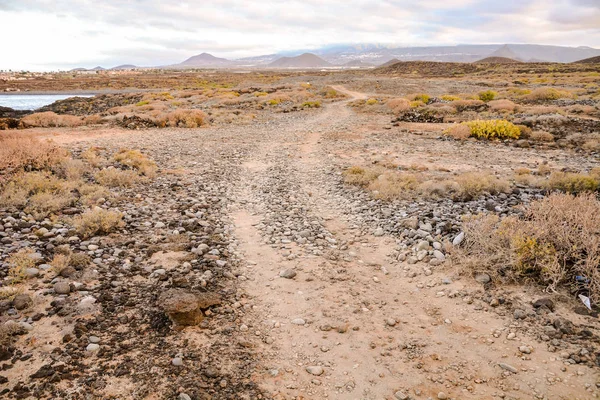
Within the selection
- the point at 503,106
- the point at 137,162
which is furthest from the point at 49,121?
the point at 503,106

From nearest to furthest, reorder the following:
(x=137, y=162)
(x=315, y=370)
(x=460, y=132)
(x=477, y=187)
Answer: (x=315, y=370), (x=477, y=187), (x=137, y=162), (x=460, y=132)

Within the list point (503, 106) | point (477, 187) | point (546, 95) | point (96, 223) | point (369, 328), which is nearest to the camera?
point (369, 328)

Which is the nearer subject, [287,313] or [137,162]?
[287,313]

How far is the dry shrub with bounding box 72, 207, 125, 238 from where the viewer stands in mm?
7465

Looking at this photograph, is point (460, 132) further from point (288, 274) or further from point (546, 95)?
point (546, 95)

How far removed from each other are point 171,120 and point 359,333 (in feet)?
78.0

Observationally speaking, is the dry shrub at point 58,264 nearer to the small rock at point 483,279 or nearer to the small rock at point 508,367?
the small rock at point 508,367

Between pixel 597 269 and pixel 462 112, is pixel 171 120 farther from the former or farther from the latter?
pixel 597 269

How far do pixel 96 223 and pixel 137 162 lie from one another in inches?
233

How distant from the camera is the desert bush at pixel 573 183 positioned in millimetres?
9594

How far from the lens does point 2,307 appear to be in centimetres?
504

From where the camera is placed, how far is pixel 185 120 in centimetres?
2522

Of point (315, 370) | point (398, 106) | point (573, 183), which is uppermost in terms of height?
point (398, 106)

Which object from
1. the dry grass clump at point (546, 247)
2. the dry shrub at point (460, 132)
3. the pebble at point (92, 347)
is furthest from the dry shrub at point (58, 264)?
the dry shrub at point (460, 132)
